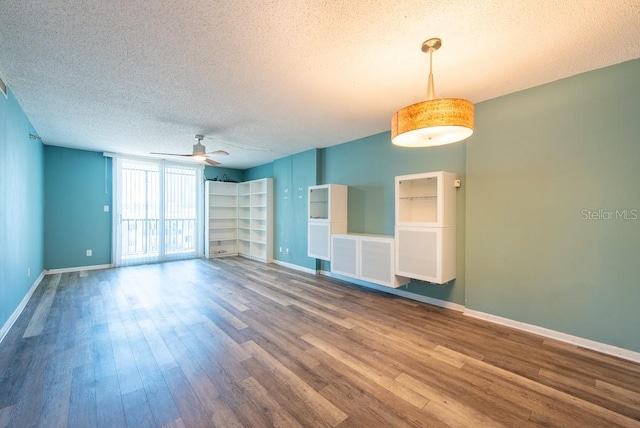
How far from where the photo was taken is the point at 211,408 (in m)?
1.66

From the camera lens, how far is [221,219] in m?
7.52

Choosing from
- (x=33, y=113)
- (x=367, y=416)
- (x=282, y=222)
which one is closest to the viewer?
(x=367, y=416)

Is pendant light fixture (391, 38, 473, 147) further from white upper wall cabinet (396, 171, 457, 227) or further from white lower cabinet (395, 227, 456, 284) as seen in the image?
white lower cabinet (395, 227, 456, 284)

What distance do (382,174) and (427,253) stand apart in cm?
162

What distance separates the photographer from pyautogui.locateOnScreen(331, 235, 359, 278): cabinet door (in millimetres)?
4164

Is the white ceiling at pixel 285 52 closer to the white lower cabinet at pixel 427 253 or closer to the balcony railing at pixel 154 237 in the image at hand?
the white lower cabinet at pixel 427 253

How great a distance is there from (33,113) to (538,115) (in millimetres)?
6352

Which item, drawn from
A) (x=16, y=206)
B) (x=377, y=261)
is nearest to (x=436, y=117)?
(x=377, y=261)

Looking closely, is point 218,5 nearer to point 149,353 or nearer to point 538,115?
point 149,353

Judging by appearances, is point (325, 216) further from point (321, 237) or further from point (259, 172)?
point (259, 172)

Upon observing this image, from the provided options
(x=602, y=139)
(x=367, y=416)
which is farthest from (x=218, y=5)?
(x=602, y=139)

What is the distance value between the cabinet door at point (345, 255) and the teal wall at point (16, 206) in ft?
13.1

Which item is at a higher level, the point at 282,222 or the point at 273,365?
the point at 282,222

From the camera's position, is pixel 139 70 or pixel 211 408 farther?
pixel 139 70
